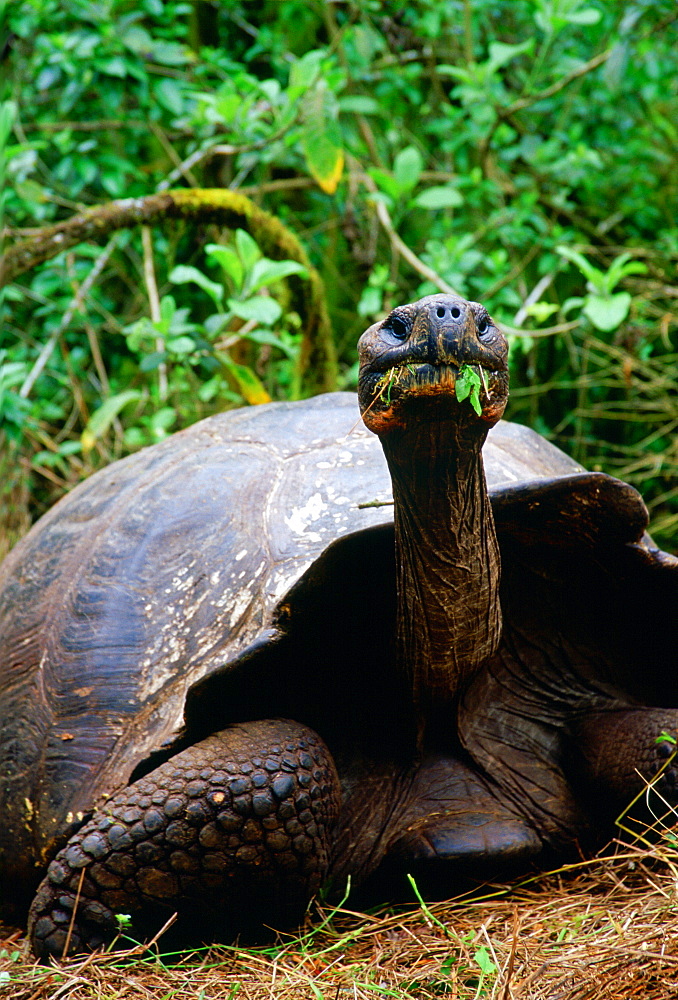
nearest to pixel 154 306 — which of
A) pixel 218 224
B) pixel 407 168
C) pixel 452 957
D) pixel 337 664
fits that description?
pixel 218 224

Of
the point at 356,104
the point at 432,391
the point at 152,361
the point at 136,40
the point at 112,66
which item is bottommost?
the point at 152,361

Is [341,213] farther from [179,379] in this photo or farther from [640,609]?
[640,609]

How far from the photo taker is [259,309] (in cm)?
341

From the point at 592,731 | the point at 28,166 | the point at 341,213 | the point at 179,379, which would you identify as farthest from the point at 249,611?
the point at 341,213

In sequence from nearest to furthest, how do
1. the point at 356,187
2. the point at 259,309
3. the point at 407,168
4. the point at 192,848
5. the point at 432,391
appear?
the point at 432,391
the point at 192,848
the point at 259,309
the point at 407,168
the point at 356,187

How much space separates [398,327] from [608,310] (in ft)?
7.60

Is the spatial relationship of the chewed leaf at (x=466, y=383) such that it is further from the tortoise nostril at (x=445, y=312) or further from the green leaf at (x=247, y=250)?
the green leaf at (x=247, y=250)

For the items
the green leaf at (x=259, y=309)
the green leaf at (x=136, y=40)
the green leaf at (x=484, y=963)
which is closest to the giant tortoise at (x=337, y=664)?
the green leaf at (x=484, y=963)

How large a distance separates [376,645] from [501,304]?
3.08 meters

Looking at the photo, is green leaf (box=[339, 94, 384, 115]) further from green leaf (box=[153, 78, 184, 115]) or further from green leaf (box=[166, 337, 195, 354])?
green leaf (box=[166, 337, 195, 354])

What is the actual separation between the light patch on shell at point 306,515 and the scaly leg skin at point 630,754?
0.89 m

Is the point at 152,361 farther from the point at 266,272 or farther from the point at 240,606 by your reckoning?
the point at 240,606

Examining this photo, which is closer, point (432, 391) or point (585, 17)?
point (432, 391)

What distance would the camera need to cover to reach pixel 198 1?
5.63 metres
